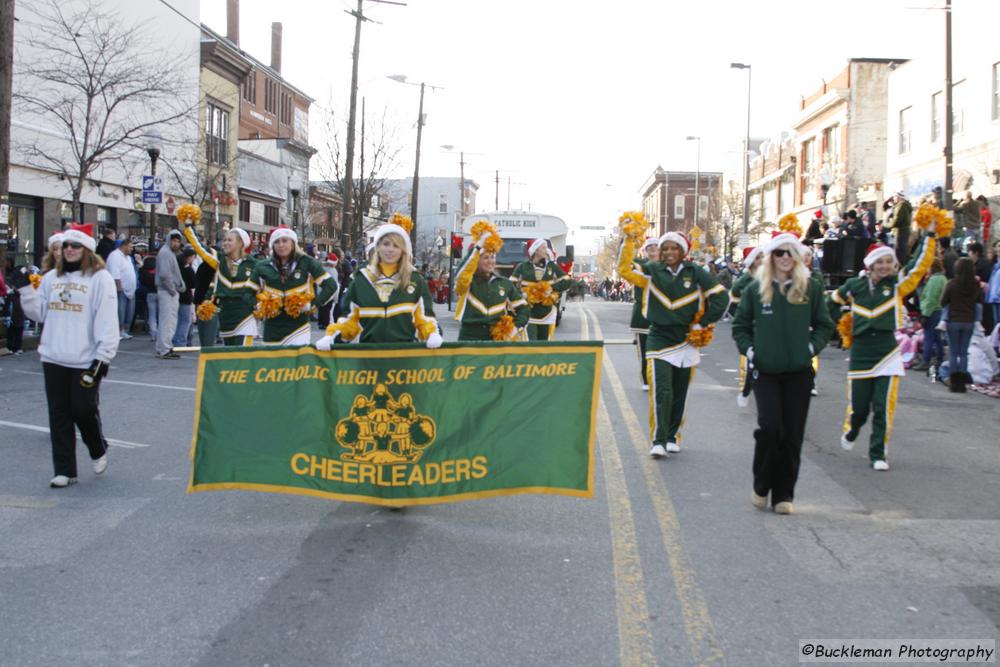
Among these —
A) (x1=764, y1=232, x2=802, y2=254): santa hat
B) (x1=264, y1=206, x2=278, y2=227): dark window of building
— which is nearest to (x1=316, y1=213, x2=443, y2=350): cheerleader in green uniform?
(x1=764, y1=232, x2=802, y2=254): santa hat

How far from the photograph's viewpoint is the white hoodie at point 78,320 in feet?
23.9

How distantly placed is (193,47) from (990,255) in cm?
2828

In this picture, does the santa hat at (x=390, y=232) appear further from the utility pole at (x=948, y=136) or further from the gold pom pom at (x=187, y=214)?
the utility pole at (x=948, y=136)

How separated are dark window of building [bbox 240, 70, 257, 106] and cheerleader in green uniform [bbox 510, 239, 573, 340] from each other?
1528 inches

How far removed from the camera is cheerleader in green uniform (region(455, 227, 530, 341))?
964 cm

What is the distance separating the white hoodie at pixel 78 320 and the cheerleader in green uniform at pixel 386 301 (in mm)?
1865

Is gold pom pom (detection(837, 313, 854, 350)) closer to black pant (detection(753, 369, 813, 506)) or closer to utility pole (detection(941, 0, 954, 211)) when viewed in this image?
black pant (detection(753, 369, 813, 506))

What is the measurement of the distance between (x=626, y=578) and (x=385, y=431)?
186cm

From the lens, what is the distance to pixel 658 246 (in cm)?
919

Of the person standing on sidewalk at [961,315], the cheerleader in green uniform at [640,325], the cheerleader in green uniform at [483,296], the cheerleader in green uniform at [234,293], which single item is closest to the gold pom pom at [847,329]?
the cheerleader in green uniform at [640,325]

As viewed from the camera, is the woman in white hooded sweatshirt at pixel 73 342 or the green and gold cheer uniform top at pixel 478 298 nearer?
the woman in white hooded sweatshirt at pixel 73 342

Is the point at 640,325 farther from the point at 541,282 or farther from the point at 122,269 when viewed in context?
the point at 122,269


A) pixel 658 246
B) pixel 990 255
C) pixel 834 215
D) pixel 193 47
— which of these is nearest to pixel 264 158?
pixel 193 47

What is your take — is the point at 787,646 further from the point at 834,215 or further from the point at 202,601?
the point at 834,215
